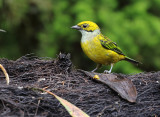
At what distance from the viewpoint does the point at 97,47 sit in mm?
4410

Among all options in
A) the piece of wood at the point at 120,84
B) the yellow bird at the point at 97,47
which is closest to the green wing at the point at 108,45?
the yellow bird at the point at 97,47

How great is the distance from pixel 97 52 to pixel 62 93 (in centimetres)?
168

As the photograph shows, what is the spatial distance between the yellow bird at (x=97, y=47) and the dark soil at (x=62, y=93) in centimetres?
98

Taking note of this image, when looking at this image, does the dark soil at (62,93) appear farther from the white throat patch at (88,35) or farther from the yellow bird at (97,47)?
the white throat patch at (88,35)

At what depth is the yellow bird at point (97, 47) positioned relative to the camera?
14.3 feet

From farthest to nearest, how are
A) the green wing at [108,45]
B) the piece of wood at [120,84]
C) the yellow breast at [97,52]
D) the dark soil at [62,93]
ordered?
1. the green wing at [108,45]
2. the yellow breast at [97,52]
3. the piece of wood at [120,84]
4. the dark soil at [62,93]

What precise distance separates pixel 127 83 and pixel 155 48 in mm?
3503

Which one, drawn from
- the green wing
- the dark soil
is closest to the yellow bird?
the green wing

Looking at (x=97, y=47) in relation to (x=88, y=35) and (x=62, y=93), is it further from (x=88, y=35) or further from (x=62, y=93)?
(x=62, y=93)

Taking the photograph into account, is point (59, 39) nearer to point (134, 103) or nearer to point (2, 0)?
point (2, 0)

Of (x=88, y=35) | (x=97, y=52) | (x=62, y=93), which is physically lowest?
(x=62, y=93)

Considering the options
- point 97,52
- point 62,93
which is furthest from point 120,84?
point 97,52

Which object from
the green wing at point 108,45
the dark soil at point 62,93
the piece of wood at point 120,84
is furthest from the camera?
the green wing at point 108,45

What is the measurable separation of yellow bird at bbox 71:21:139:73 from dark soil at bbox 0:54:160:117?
98 cm
